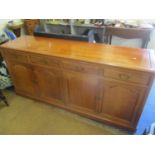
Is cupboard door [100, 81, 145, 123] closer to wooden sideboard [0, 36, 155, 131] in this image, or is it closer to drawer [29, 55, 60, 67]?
wooden sideboard [0, 36, 155, 131]

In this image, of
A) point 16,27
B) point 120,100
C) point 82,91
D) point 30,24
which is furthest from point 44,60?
point 30,24

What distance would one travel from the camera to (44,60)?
1.60m

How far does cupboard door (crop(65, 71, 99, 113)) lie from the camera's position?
1511 mm

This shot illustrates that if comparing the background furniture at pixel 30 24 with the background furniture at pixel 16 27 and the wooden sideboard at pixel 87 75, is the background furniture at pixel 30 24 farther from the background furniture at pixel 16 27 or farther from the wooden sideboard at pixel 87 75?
the wooden sideboard at pixel 87 75

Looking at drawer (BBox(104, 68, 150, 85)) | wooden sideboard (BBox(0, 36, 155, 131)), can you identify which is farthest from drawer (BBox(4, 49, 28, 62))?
drawer (BBox(104, 68, 150, 85))

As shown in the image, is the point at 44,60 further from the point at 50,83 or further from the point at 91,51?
the point at 91,51

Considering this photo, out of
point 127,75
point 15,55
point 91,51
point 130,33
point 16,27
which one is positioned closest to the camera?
point 127,75

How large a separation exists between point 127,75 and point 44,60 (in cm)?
87
